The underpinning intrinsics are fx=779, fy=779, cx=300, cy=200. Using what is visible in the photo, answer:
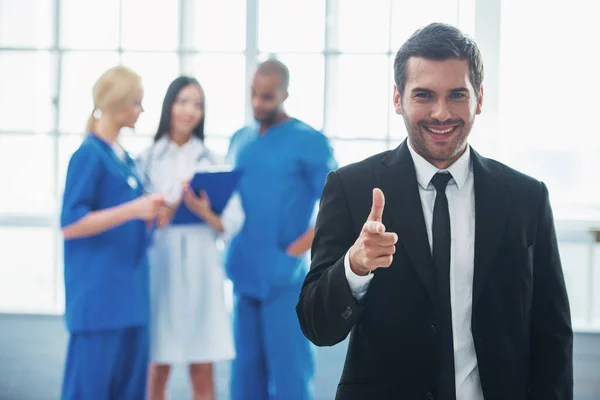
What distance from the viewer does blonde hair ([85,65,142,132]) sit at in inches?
105

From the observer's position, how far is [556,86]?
3533mm

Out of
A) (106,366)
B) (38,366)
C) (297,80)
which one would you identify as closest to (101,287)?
(106,366)

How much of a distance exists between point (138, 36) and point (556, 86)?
6.41ft

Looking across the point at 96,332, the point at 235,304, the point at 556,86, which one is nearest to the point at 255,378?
the point at 235,304

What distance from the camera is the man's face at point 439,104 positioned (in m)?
1.34

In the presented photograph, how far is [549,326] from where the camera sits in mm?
1378

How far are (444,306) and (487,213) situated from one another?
0.62 ft

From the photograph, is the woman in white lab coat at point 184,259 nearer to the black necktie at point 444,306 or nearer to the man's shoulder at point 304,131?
the man's shoulder at point 304,131

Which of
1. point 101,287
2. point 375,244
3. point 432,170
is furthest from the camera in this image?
point 101,287

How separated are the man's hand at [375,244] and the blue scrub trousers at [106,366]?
162 cm

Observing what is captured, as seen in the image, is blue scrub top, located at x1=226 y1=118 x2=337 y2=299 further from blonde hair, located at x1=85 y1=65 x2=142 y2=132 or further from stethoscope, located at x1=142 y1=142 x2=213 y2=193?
blonde hair, located at x1=85 y1=65 x2=142 y2=132

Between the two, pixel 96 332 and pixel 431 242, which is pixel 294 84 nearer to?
pixel 96 332

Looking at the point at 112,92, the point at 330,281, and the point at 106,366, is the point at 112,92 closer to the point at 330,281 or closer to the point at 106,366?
Result: the point at 106,366

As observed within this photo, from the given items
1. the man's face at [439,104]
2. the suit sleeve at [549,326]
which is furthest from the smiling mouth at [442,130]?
the suit sleeve at [549,326]
